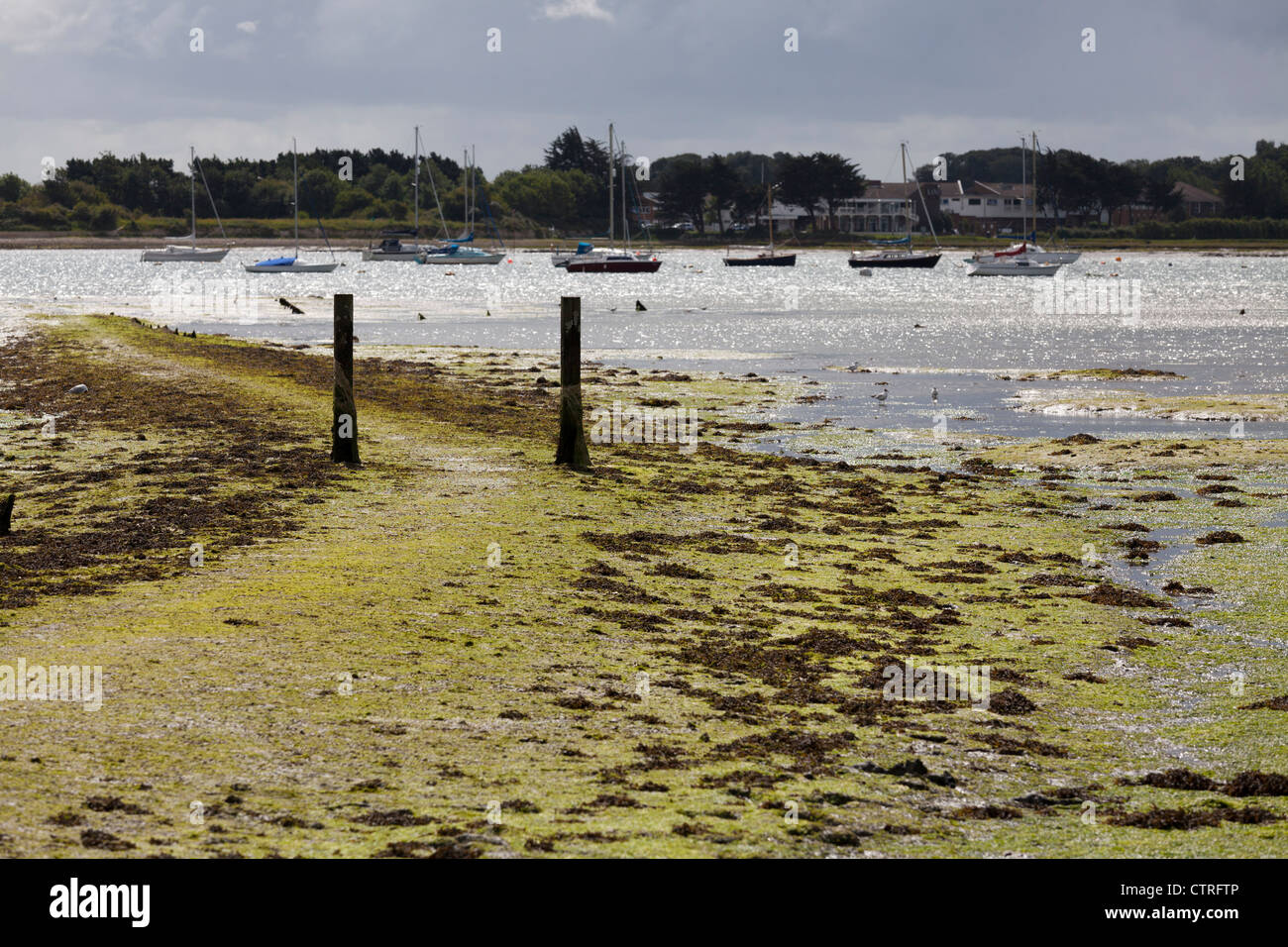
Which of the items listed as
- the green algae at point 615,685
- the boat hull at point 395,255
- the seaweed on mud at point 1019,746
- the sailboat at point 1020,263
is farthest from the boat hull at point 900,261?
the seaweed on mud at point 1019,746

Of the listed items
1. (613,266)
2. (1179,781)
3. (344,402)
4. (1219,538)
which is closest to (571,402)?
(344,402)

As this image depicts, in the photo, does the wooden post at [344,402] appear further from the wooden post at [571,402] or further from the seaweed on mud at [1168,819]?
the seaweed on mud at [1168,819]

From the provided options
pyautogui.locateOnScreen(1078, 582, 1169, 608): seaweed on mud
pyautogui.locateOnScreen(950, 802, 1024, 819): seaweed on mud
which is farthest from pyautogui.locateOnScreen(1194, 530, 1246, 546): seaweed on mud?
pyautogui.locateOnScreen(950, 802, 1024, 819): seaweed on mud

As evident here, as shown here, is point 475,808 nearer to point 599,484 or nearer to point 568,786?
point 568,786

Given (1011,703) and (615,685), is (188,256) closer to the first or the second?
(615,685)

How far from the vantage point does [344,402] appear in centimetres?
2470

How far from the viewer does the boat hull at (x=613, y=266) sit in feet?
511

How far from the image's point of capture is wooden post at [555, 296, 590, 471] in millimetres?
25969

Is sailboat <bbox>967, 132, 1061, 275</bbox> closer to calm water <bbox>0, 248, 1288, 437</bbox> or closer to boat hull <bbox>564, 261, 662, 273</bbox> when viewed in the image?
calm water <bbox>0, 248, 1288, 437</bbox>

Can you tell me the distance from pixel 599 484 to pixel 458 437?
524 centimetres

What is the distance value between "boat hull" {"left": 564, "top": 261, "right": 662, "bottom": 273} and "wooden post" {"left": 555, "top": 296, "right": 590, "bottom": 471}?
12963cm

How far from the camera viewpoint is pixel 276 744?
11.4m

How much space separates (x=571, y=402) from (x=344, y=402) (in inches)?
155
